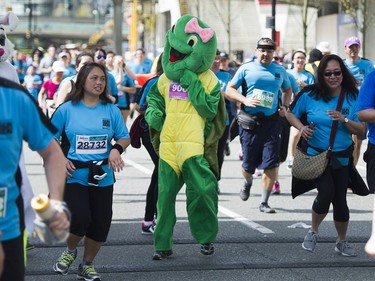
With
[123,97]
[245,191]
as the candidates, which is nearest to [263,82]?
[245,191]

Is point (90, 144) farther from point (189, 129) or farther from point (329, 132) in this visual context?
point (329, 132)

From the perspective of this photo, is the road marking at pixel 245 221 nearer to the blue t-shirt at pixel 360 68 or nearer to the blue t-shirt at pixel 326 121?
the blue t-shirt at pixel 326 121

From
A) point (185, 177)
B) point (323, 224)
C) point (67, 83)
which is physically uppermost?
point (67, 83)

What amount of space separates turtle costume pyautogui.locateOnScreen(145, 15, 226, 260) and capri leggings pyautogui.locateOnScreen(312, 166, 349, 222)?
2.92ft

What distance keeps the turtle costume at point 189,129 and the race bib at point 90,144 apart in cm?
84

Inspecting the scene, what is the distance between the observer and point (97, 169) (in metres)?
7.25

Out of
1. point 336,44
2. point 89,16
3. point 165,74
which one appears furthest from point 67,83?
point 89,16

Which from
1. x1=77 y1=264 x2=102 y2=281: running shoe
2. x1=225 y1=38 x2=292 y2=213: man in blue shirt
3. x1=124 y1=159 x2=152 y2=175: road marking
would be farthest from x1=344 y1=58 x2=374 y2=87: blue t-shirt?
x1=77 y1=264 x2=102 y2=281: running shoe

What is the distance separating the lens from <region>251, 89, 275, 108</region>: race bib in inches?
401

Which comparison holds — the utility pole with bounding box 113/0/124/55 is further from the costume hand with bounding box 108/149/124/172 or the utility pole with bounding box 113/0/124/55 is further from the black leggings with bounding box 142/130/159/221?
the costume hand with bounding box 108/149/124/172

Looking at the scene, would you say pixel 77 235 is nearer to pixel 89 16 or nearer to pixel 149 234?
pixel 149 234

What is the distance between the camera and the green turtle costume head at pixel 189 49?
8039 millimetres

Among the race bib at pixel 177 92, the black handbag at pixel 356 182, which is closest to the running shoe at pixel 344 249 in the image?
the black handbag at pixel 356 182

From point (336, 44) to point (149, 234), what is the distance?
3114 centimetres
